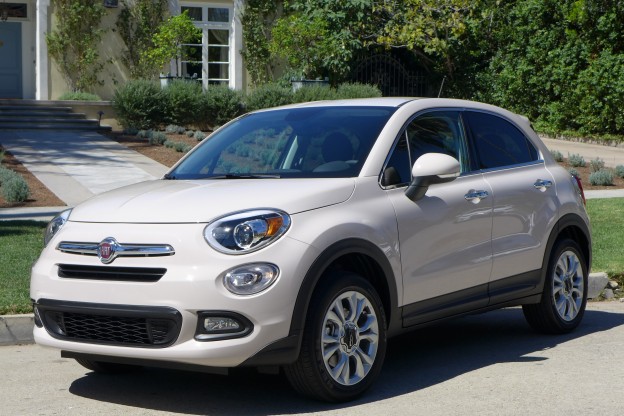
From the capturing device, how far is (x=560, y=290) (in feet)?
25.9

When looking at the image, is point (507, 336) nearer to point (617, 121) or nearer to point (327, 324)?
point (327, 324)

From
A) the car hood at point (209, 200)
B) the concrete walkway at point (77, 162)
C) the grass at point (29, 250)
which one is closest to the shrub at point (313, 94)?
the concrete walkway at point (77, 162)

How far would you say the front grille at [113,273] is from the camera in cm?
563

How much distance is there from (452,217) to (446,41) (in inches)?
894

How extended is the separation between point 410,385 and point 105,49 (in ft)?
75.8

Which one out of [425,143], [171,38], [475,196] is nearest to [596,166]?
[171,38]

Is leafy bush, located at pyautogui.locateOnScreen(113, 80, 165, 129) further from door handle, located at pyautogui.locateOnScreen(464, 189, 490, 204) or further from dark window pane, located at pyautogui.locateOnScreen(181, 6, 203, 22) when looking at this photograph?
door handle, located at pyautogui.locateOnScreen(464, 189, 490, 204)

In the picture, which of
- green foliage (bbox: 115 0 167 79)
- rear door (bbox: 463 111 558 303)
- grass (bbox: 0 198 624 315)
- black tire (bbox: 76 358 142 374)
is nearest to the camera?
black tire (bbox: 76 358 142 374)

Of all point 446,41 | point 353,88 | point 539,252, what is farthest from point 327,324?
point 446,41

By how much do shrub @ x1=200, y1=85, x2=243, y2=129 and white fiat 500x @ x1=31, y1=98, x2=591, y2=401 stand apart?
17843 millimetres

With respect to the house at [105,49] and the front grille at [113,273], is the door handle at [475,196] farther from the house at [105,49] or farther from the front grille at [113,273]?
the house at [105,49]

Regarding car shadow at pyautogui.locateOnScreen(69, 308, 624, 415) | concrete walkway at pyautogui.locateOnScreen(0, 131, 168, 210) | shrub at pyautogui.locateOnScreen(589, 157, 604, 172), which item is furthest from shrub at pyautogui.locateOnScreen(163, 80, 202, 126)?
car shadow at pyautogui.locateOnScreen(69, 308, 624, 415)

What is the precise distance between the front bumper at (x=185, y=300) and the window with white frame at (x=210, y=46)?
77.4 ft

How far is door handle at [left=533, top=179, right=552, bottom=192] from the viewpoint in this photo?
7633 mm
